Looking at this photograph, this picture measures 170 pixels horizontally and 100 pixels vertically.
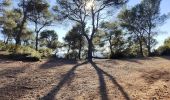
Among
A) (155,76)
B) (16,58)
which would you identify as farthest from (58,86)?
(16,58)

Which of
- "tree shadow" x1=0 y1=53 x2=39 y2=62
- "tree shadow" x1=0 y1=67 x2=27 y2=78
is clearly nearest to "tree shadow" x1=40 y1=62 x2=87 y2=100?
"tree shadow" x1=0 y1=67 x2=27 y2=78

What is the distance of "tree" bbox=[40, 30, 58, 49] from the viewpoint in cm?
5559

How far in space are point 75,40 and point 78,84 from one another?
41.4 metres

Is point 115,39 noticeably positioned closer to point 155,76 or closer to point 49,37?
point 49,37

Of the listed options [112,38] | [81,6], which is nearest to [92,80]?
[81,6]

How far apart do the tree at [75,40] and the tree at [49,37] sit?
258 cm

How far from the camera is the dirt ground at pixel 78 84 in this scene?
11.3 m

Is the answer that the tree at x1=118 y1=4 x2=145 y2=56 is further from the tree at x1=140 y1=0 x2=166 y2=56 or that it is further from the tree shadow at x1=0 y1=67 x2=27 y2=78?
the tree shadow at x1=0 y1=67 x2=27 y2=78

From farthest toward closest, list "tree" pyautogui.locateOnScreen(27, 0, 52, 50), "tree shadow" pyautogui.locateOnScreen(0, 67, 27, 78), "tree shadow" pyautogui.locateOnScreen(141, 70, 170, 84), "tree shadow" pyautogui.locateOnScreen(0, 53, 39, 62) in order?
"tree" pyautogui.locateOnScreen(27, 0, 52, 50)
"tree shadow" pyautogui.locateOnScreen(0, 53, 39, 62)
"tree shadow" pyautogui.locateOnScreen(141, 70, 170, 84)
"tree shadow" pyautogui.locateOnScreen(0, 67, 27, 78)

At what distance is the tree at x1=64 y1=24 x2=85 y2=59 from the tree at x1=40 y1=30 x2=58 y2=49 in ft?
8.46

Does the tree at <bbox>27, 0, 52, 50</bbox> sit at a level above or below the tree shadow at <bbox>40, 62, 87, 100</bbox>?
above

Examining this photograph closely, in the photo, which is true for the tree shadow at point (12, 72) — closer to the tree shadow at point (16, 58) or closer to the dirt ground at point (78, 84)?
the dirt ground at point (78, 84)

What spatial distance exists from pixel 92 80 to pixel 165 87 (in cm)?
295

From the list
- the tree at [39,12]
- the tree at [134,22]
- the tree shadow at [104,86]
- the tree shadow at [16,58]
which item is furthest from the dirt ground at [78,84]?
the tree at [134,22]
